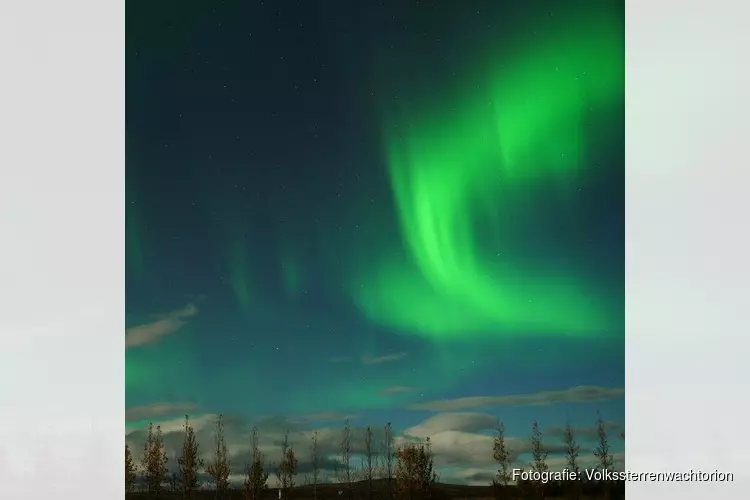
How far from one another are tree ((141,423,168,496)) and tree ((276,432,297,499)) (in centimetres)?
55

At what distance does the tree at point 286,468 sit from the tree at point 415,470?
0.49 metres

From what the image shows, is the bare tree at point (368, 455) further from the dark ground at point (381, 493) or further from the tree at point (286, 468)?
the tree at point (286, 468)

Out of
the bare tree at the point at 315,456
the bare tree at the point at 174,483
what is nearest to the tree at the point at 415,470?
the bare tree at the point at 315,456

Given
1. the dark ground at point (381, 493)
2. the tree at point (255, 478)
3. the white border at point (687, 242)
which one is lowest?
the dark ground at point (381, 493)

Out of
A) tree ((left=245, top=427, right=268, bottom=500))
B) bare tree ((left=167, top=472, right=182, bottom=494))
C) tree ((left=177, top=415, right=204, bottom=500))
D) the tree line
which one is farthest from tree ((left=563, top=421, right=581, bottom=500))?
bare tree ((left=167, top=472, right=182, bottom=494))

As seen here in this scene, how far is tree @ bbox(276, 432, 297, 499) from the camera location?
391 centimetres

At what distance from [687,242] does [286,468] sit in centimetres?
213

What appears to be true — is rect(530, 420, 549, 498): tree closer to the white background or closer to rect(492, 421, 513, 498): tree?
rect(492, 421, 513, 498): tree

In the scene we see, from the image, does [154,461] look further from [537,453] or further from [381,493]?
[537,453]

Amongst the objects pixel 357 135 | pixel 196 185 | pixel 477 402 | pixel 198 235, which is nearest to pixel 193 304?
pixel 198 235

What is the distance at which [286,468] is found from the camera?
3926mm

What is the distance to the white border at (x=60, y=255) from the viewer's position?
3.74m

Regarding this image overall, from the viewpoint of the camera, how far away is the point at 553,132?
3.97 meters

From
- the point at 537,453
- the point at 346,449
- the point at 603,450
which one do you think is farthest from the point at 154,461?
the point at 603,450
